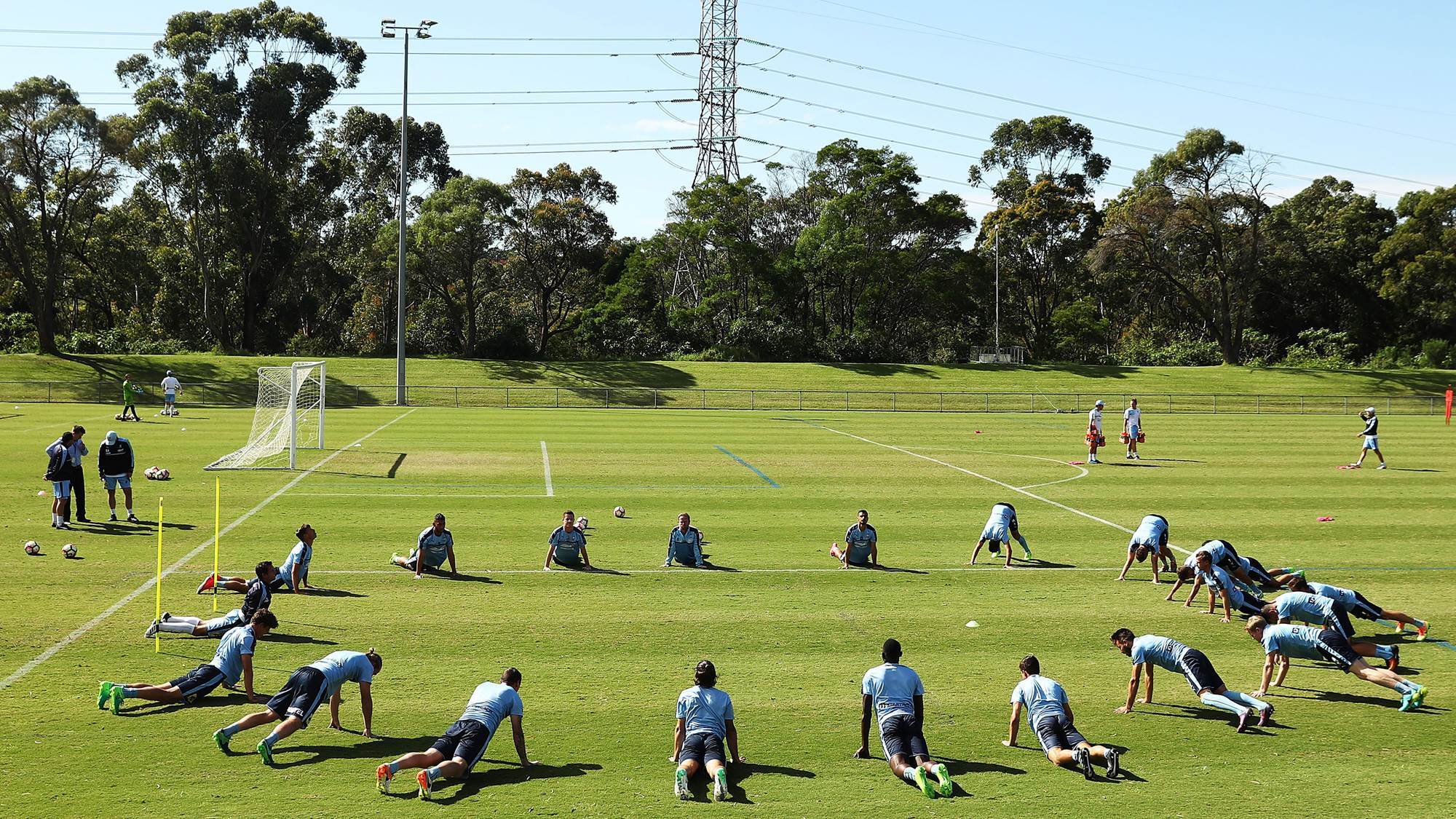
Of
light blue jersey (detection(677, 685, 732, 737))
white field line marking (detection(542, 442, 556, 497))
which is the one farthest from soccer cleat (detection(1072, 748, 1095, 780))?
white field line marking (detection(542, 442, 556, 497))

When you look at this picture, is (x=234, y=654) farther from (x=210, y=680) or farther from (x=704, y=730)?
(x=704, y=730)

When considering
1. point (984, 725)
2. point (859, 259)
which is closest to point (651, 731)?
point (984, 725)

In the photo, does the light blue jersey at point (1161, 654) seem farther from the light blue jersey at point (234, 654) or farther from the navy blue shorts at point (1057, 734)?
the light blue jersey at point (234, 654)

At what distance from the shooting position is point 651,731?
38.1 feet

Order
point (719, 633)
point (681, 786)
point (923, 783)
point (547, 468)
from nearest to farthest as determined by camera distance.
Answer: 1. point (681, 786)
2. point (923, 783)
3. point (719, 633)
4. point (547, 468)

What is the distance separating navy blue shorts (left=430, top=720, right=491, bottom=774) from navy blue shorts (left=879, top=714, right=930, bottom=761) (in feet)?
12.5

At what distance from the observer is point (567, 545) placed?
19.3m

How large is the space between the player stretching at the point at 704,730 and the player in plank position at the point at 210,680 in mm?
4931

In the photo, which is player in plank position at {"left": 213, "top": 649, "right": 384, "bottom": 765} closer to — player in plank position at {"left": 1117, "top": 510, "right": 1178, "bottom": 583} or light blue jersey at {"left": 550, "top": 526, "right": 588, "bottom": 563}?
light blue jersey at {"left": 550, "top": 526, "right": 588, "bottom": 563}

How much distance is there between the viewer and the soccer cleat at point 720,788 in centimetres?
991

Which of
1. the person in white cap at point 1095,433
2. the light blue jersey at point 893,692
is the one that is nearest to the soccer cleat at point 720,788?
the light blue jersey at point 893,692

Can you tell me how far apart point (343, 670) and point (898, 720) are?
566 centimetres

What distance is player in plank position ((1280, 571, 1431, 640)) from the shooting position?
1488 cm

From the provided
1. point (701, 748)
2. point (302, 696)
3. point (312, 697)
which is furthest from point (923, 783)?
point (302, 696)
